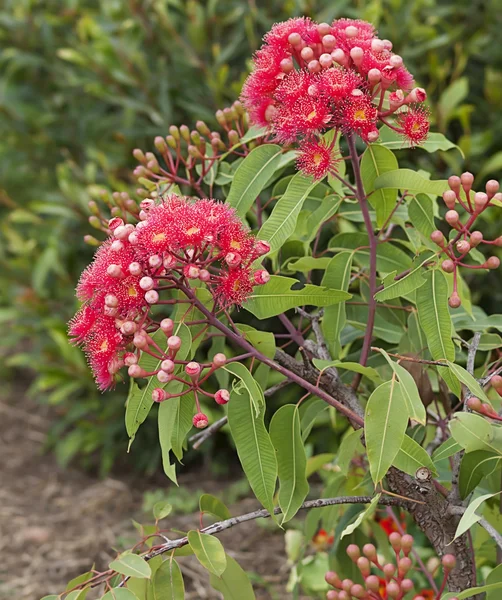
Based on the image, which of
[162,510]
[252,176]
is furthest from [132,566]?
[252,176]

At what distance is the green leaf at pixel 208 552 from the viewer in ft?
4.02

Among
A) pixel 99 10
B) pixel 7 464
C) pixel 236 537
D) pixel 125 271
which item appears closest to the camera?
pixel 125 271

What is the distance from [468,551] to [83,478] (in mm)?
2559

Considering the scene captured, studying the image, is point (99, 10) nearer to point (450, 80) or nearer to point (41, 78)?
point (41, 78)

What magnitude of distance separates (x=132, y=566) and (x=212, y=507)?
311mm

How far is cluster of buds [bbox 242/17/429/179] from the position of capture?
3.79ft

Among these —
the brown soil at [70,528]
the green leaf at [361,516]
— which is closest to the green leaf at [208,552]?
the green leaf at [361,516]

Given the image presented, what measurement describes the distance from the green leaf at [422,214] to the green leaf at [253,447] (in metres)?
0.39

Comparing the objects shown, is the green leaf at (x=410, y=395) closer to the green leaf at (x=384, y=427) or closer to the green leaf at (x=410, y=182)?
the green leaf at (x=384, y=427)

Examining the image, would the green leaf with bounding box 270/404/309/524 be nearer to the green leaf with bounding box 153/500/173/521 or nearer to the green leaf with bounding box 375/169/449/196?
the green leaf with bounding box 153/500/173/521

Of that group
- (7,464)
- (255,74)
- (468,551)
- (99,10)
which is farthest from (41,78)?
(468,551)

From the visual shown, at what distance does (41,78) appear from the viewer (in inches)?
145

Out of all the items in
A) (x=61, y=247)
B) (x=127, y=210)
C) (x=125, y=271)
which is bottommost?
(x=61, y=247)

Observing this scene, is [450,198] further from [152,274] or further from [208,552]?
[208,552]
